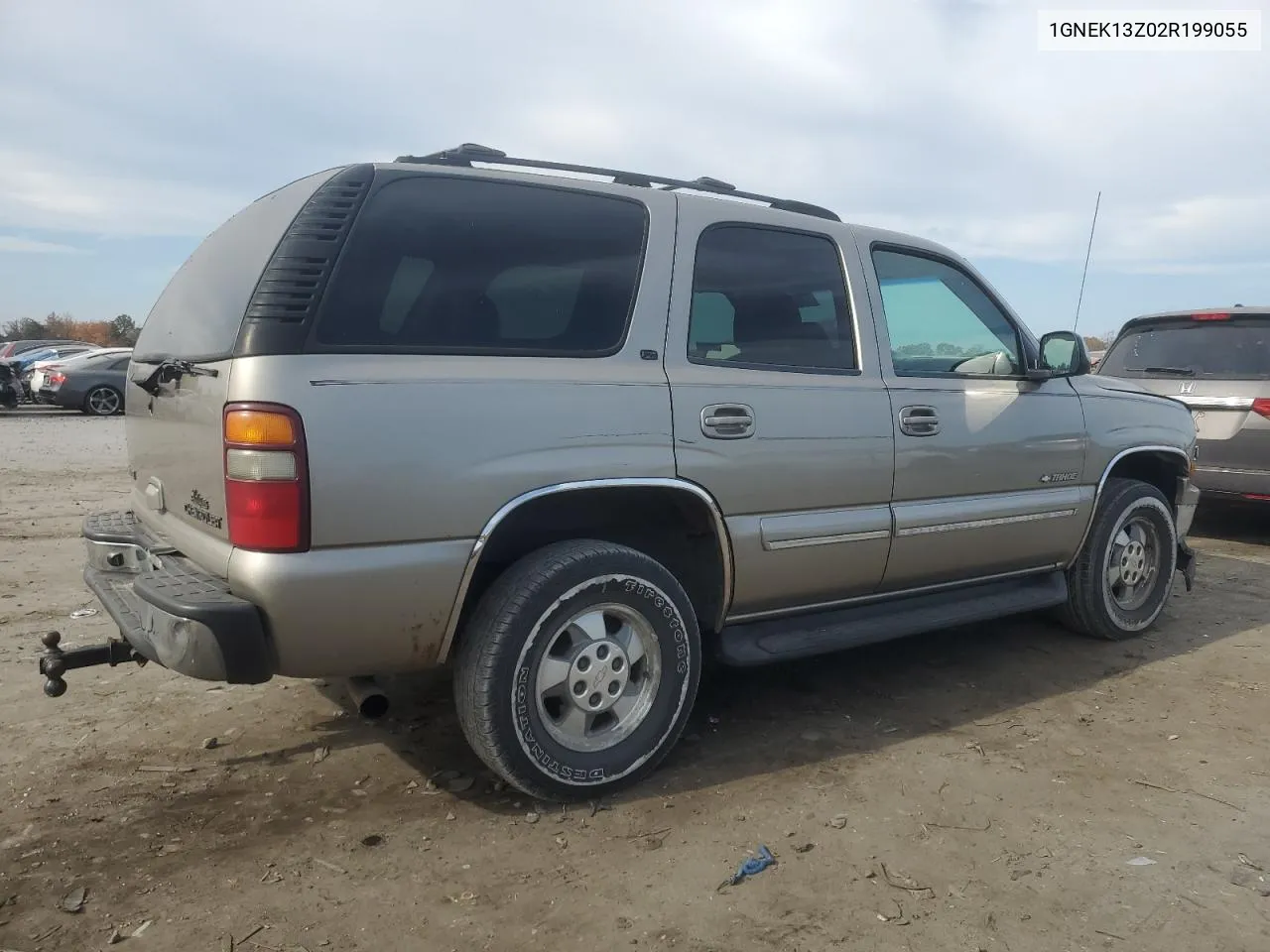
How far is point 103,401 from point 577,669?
17425mm

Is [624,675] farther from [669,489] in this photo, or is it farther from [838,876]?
[838,876]

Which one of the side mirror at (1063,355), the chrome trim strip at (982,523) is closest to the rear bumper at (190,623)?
the chrome trim strip at (982,523)

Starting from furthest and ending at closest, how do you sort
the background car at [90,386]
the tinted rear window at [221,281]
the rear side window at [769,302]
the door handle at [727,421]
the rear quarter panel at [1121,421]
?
1. the background car at [90,386]
2. the rear quarter panel at [1121,421]
3. the rear side window at [769,302]
4. the door handle at [727,421]
5. the tinted rear window at [221,281]

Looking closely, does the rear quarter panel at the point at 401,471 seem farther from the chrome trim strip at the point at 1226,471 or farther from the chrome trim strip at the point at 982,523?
the chrome trim strip at the point at 1226,471

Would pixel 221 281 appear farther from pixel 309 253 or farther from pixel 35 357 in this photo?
pixel 35 357

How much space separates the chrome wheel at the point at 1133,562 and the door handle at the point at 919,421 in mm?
1523

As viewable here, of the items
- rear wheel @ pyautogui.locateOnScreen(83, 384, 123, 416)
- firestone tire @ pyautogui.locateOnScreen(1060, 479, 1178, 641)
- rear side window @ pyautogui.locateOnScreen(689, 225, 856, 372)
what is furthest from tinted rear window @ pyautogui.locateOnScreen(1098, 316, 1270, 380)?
rear wheel @ pyautogui.locateOnScreen(83, 384, 123, 416)

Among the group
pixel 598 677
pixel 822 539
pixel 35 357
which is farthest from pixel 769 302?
pixel 35 357

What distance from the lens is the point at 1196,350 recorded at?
6.95m

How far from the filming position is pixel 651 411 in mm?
3082

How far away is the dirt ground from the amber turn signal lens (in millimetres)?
1169

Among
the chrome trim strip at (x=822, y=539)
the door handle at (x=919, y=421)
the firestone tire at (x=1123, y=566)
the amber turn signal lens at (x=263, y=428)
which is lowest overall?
the firestone tire at (x=1123, y=566)

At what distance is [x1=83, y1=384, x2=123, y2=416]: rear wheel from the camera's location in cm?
1733

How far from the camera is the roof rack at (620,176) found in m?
3.12
